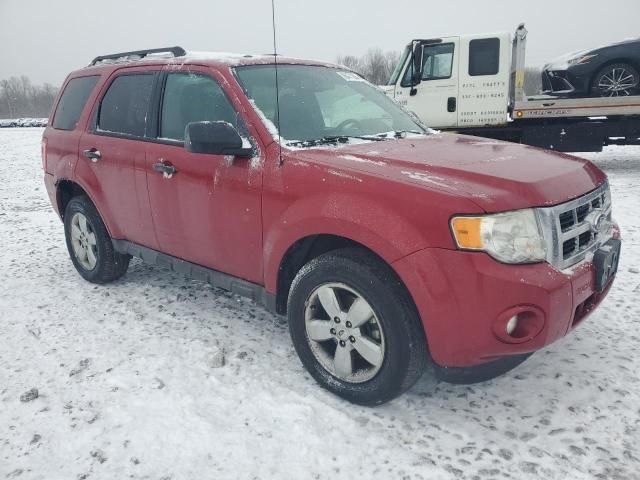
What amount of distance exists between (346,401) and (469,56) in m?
8.27

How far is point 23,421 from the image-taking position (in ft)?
7.95

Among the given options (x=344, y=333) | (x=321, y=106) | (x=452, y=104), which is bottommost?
(x=344, y=333)

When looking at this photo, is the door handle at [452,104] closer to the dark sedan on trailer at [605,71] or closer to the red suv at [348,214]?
the dark sedan on trailer at [605,71]

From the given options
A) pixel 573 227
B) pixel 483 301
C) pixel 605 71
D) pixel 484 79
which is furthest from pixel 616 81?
pixel 483 301

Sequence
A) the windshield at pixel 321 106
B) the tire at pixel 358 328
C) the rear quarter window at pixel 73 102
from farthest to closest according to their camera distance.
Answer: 1. the rear quarter window at pixel 73 102
2. the windshield at pixel 321 106
3. the tire at pixel 358 328

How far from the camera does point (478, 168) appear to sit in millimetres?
2262

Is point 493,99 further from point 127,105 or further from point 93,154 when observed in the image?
point 93,154

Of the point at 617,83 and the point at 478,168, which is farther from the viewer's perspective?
the point at 617,83

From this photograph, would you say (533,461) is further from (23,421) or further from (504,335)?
(23,421)

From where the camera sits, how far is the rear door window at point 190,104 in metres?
3.00

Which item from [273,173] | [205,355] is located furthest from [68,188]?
[273,173]

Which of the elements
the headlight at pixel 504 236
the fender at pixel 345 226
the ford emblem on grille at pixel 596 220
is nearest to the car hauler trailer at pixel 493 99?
the ford emblem on grille at pixel 596 220

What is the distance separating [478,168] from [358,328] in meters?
0.97

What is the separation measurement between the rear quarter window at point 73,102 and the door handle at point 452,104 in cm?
698
